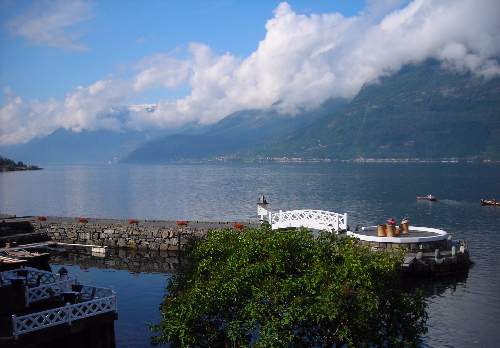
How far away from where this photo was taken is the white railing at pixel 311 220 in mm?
46156

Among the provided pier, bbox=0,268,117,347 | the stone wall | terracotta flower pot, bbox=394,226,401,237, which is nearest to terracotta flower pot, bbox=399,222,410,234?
terracotta flower pot, bbox=394,226,401,237

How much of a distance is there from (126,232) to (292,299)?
146ft

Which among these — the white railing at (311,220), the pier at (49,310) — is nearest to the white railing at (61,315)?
the pier at (49,310)

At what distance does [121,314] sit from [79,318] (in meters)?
12.2

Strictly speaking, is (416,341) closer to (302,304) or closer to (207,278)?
(302,304)

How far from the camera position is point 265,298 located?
18.9m

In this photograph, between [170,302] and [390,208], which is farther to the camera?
[390,208]

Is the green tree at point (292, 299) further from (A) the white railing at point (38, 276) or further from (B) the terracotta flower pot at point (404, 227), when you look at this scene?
Answer: (B) the terracotta flower pot at point (404, 227)

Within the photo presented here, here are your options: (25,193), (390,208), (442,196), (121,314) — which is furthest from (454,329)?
(25,193)

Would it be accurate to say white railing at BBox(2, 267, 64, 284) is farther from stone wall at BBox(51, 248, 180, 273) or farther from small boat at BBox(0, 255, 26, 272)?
stone wall at BBox(51, 248, 180, 273)

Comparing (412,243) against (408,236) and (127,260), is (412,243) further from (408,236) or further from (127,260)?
(127,260)

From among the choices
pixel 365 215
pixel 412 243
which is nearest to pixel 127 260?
pixel 412 243

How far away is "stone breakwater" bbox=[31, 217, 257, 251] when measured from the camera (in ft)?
191

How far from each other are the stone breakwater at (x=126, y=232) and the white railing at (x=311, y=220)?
1108cm
